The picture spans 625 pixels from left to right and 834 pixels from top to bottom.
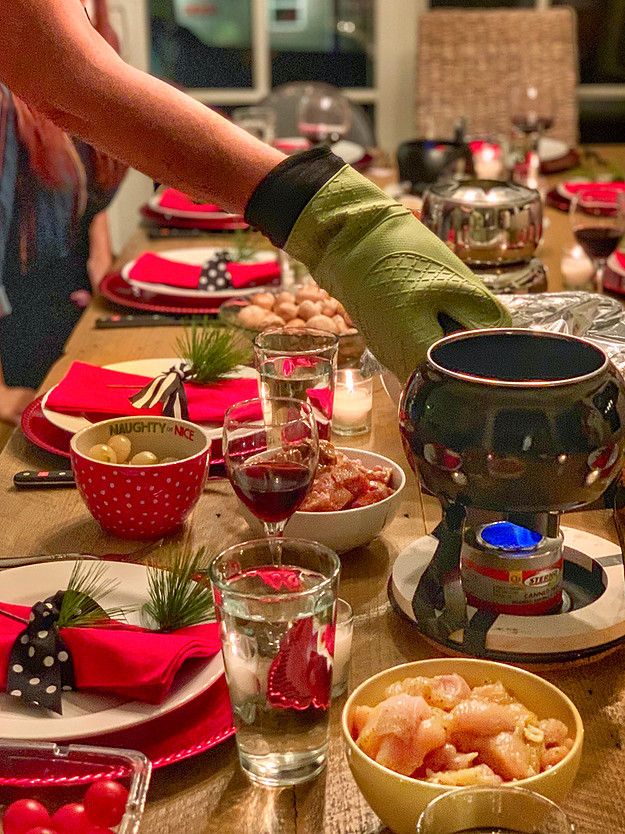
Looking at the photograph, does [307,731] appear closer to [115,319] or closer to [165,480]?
[165,480]

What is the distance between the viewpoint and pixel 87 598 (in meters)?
0.97

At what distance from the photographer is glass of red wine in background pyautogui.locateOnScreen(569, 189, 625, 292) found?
200 cm

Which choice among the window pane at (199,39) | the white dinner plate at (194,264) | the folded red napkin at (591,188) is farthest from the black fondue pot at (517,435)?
the window pane at (199,39)

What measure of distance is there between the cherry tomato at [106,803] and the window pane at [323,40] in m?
4.02

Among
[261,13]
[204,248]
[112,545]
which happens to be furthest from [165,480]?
[261,13]

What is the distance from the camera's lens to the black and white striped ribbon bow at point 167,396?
1.38 meters

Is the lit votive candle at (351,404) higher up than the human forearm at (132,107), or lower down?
lower down

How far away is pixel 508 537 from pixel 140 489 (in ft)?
1.22

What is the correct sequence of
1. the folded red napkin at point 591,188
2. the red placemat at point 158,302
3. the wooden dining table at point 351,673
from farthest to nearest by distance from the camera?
1. the folded red napkin at point 591,188
2. the red placemat at point 158,302
3. the wooden dining table at point 351,673

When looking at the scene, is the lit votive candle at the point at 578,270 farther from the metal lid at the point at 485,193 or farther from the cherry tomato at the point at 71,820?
the cherry tomato at the point at 71,820

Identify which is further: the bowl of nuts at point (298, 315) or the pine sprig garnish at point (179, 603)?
the bowl of nuts at point (298, 315)

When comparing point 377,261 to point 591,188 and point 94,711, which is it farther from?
point 591,188

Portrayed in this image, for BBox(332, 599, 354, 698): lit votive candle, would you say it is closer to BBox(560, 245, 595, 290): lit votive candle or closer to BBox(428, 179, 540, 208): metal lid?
BBox(428, 179, 540, 208): metal lid

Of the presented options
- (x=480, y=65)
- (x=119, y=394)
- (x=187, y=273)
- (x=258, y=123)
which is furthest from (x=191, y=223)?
(x=480, y=65)
